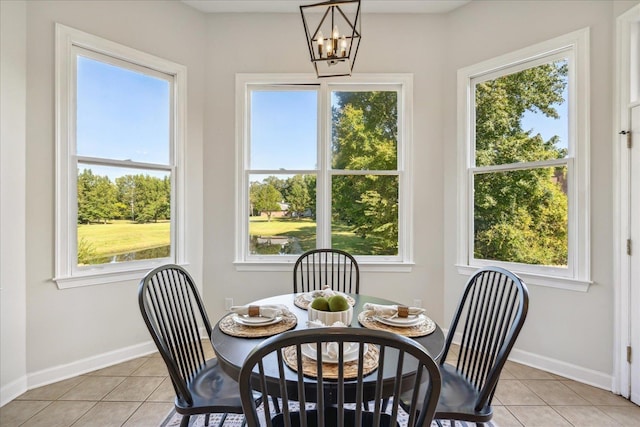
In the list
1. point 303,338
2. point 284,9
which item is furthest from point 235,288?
point 284,9

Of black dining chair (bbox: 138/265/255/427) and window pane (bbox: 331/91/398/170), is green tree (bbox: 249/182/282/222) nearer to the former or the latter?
window pane (bbox: 331/91/398/170)

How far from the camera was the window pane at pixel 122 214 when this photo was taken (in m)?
2.46

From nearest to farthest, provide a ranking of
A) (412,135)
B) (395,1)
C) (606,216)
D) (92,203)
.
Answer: (606,216)
(92,203)
(395,1)
(412,135)

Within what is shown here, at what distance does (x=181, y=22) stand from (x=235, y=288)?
251 cm

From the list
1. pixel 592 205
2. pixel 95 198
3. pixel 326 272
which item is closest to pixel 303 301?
pixel 326 272

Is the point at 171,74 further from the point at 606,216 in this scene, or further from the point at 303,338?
the point at 606,216

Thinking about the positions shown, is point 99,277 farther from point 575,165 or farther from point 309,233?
point 575,165

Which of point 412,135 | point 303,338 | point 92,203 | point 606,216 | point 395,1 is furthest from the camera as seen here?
point 412,135

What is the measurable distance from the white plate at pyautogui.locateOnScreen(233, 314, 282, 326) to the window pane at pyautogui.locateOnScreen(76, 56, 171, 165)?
1.98 metres

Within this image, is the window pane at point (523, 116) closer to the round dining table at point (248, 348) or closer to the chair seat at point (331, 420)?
the round dining table at point (248, 348)

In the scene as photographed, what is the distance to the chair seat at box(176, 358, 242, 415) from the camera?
1301mm

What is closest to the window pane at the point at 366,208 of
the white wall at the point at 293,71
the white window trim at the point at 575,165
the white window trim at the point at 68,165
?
the white wall at the point at 293,71

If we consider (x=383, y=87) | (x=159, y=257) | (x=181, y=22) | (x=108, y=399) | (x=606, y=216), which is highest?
(x=181, y=22)

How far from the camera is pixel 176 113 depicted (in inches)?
114
